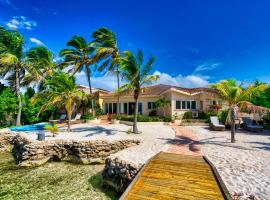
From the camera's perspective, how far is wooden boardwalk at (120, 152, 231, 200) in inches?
186

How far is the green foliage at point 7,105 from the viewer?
777 inches

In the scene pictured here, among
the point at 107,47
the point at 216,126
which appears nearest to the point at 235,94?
the point at 216,126

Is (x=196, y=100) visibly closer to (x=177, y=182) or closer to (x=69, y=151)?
(x=69, y=151)

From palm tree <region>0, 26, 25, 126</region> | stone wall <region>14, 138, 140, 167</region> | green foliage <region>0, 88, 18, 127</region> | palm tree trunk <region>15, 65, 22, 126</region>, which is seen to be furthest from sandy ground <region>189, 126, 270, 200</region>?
palm tree <region>0, 26, 25, 126</region>

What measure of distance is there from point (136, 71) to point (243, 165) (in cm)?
966

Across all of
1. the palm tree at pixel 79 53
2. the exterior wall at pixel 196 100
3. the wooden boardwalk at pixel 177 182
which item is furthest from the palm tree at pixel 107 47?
the wooden boardwalk at pixel 177 182


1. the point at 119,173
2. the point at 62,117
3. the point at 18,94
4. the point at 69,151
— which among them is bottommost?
the point at 69,151

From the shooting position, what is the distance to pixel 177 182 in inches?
214

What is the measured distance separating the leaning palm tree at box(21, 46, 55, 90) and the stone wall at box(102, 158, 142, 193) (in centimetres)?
1903

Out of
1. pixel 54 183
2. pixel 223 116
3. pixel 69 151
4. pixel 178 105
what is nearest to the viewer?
pixel 54 183

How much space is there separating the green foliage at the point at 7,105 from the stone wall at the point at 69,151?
11335mm

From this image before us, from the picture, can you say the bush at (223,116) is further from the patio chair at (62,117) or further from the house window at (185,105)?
the patio chair at (62,117)

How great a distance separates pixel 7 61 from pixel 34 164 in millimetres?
14072

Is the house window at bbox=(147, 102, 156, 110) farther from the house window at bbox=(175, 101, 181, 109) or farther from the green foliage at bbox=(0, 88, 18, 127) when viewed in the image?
the green foliage at bbox=(0, 88, 18, 127)
